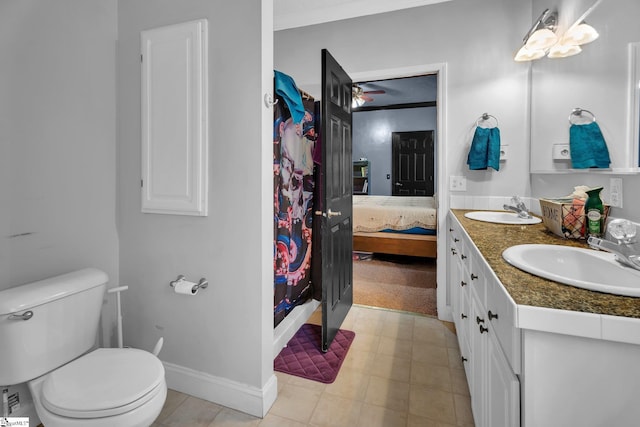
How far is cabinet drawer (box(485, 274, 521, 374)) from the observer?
0.75 metres

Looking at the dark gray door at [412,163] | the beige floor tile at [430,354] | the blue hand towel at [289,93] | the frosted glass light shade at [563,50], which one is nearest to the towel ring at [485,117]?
the frosted glass light shade at [563,50]

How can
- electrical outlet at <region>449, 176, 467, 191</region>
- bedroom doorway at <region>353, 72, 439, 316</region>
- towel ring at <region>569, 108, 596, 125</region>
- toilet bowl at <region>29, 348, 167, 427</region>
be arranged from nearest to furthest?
toilet bowl at <region>29, 348, 167, 427</region> < towel ring at <region>569, 108, 596, 125</region> < electrical outlet at <region>449, 176, 467, 191</region> < bedroom doorway at <region>353, 72, 439, 316</region>

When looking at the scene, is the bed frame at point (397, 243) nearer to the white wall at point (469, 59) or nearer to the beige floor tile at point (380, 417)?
the white wall at point (469, 59)

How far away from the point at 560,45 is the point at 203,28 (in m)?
2.13

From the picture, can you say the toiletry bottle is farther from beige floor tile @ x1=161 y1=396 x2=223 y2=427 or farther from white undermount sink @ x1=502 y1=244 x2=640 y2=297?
beige floor tile @ x1=161 y1=396 x2=223 y2=427

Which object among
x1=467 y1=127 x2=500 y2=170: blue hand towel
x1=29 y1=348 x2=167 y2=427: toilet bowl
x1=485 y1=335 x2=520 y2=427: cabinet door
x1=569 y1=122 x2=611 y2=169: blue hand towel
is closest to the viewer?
x1=485 y1=335 x2=520 y2=427: cabinet door

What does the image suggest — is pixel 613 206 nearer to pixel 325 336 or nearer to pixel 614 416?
pixel 614 416

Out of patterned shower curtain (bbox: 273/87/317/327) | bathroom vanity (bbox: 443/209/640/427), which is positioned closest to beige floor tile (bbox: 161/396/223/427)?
patterned shower curtain (bbox: 273/87/317/327)

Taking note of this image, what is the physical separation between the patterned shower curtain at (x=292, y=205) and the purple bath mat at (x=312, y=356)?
0.23 metres

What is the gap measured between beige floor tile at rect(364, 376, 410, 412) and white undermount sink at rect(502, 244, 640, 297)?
1047 mm

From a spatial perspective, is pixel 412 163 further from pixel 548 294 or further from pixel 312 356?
pixel 548 294

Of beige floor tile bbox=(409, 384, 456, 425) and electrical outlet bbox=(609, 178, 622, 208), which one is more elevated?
electrical outlet bbox=(609, 178, 622, 208)

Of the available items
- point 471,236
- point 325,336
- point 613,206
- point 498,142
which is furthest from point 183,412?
point 498,142

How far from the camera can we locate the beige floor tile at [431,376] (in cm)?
184
